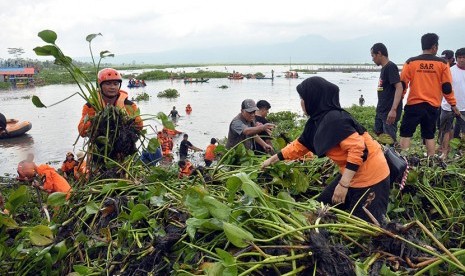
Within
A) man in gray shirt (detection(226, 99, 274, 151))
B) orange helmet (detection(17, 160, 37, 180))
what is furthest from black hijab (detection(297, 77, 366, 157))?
orange helmet (detection(17, 160, 37, 180))

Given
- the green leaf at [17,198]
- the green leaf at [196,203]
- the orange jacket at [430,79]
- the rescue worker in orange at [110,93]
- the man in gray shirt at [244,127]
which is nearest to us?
the green leaf at [196,203]

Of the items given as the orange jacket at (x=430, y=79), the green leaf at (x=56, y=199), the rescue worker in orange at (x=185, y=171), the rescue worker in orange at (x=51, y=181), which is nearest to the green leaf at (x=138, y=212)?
the green leaf at (x=56, y=199)

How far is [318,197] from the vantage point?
2740 millimetres

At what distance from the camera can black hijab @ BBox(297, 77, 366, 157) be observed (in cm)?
250

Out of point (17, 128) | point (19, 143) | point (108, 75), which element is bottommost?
point (19, 143)

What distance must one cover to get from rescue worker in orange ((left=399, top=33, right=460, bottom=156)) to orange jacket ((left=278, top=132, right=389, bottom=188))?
220 cm

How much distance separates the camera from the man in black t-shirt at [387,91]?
4836mm

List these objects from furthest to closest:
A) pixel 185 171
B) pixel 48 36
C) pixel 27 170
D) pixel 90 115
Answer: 1. pixel 27 170
2. pixel 185 171
3. pixel 90 115
4. pixel 48 36

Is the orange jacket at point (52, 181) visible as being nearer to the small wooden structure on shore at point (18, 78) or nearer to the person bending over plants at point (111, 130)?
the person bending over plants at point (111, 130)

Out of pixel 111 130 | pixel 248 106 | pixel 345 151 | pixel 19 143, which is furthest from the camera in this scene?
pixel 19 143

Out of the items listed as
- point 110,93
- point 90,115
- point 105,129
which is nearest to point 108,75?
point 110,93

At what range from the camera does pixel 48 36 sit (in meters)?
2.73

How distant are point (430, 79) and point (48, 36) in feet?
12.9

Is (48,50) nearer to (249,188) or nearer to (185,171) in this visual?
(249,188)
